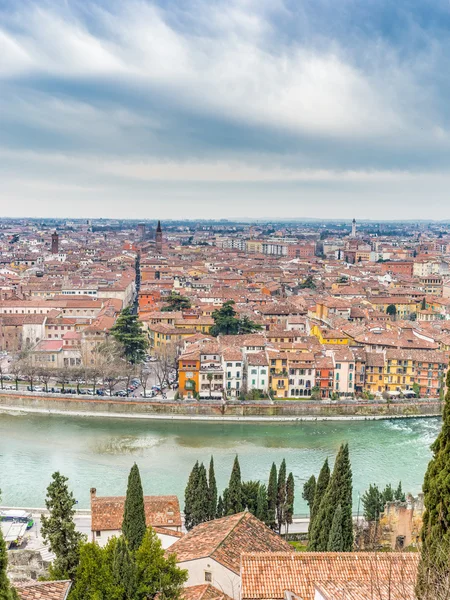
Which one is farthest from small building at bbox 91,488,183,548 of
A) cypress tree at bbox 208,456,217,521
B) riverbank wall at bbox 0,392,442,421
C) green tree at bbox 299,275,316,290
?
green tree at bbox 299,275,316,290

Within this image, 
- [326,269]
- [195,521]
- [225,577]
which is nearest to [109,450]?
[195,521]

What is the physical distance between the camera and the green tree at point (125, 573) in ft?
19.8

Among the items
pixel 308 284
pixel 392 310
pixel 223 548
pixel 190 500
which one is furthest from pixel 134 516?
pixel 308 284

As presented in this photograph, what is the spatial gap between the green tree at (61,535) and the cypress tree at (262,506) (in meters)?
4.67

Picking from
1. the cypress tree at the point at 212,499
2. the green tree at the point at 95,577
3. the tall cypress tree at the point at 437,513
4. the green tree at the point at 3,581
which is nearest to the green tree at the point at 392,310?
the cypress tree at the point at 212,499

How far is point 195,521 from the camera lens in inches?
424

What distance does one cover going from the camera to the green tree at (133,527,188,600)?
6180 mm

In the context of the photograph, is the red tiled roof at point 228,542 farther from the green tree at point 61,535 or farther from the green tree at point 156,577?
the green tree at point 61,535

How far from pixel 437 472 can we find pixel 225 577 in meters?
2.92

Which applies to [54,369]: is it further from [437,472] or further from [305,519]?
[437,472]

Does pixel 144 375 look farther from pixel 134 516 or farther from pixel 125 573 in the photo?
pixel 125 573

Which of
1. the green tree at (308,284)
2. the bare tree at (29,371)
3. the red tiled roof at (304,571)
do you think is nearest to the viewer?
the red tiled roof at (304,571)

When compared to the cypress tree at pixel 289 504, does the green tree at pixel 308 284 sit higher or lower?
higher

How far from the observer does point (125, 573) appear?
6047 mm
